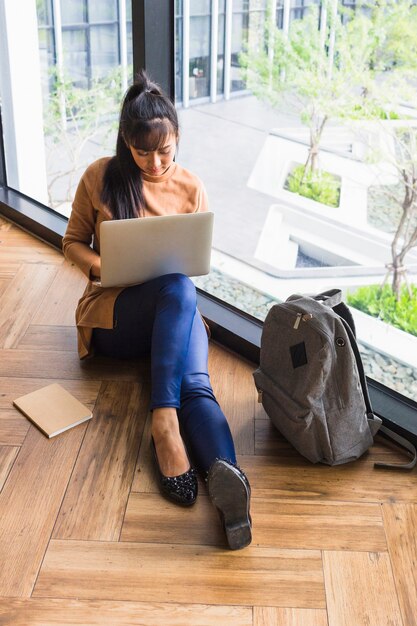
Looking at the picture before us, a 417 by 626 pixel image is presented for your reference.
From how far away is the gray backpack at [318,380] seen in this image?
1646 mm

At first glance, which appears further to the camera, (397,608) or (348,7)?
(348,7)

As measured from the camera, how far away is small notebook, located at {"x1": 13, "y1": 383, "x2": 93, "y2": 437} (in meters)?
1.85

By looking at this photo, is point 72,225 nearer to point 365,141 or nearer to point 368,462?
point 365,141

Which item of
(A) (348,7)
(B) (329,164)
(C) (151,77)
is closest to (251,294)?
(B) (329,164)

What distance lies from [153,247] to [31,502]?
65 centimetres

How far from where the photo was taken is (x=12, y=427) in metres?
1.85

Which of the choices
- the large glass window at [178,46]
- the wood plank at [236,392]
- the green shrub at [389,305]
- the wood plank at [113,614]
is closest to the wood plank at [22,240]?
the large glass window at [178,46]

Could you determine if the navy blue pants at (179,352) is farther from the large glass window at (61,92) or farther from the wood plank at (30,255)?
the large glass window at (61,92)

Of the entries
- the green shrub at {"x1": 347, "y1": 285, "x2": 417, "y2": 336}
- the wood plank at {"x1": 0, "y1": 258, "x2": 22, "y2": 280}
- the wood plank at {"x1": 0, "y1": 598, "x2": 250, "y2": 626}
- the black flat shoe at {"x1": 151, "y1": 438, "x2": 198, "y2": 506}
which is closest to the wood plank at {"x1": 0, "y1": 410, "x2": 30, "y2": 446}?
the black flat shoe at {"x1": 151, "y1": 438, "x2": 198, "y2": 506}

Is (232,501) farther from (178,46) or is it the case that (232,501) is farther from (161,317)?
(178,46)

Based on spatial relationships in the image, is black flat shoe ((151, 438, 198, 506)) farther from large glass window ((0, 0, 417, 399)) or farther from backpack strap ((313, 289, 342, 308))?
large glass window ((0, 0, 417, 399))

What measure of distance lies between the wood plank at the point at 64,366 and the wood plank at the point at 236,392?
20 centimetres

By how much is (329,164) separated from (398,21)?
1.32 ft

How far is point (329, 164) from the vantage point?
1936 mm
